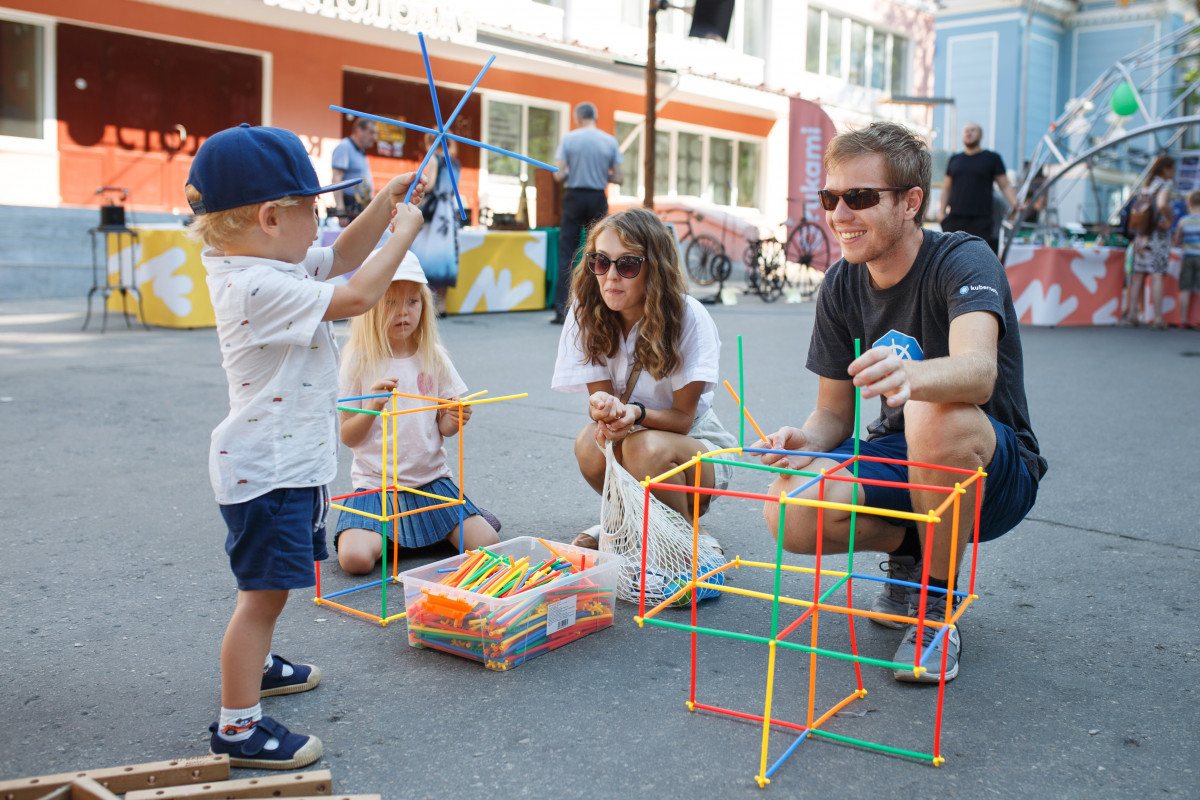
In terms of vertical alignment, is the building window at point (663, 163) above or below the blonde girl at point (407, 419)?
above

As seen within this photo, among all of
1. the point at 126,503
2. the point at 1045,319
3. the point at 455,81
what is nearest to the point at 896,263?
the point at 126,503

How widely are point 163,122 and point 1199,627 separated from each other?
13.9 metres

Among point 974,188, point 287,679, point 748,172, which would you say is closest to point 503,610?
point 287,679

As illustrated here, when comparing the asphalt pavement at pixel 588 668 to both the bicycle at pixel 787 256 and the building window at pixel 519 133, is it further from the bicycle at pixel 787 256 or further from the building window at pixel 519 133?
the building window at pixel 519 133

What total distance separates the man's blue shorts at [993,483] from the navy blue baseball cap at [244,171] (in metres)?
1.50

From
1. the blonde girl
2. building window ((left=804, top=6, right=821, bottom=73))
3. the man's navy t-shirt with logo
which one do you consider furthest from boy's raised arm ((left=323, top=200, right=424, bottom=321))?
building window ((left=804, top=6, right=821, bottom=73))

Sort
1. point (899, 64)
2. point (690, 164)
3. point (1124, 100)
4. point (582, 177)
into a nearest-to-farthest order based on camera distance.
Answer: point (582, 177)
point (1124, 100)
point (690, 164)
point (899, 64)

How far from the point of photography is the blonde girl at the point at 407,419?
3.38 metres

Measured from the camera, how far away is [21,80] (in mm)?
12602

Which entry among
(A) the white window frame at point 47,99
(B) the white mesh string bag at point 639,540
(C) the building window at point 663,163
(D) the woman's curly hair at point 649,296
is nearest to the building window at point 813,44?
(C) the building window at point 663,163

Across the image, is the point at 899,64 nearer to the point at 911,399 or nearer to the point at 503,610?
the point at 911,399

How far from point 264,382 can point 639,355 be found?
140 cm

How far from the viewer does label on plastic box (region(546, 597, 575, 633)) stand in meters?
2.67

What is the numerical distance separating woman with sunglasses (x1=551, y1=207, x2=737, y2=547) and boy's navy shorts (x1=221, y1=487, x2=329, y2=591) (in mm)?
1091
